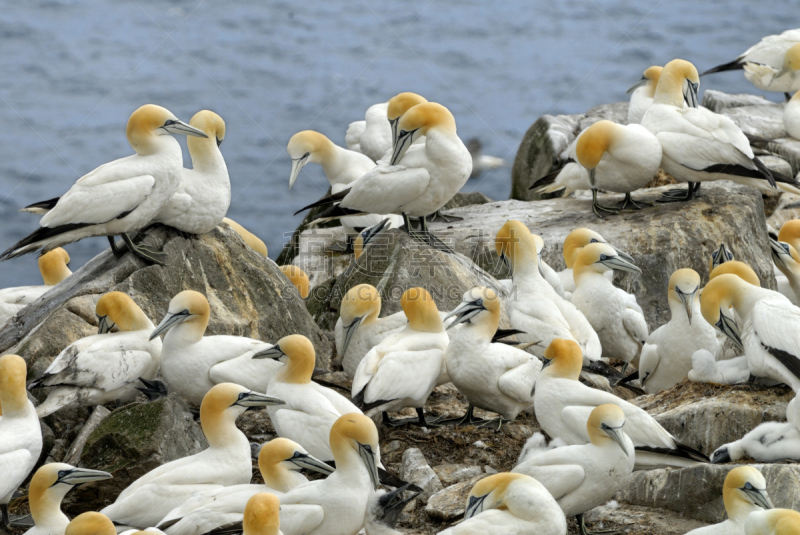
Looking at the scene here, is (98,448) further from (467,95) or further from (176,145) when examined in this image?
(467,95)

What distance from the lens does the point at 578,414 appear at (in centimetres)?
462

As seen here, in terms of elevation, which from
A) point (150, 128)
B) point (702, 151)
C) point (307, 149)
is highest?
point (150, 128)

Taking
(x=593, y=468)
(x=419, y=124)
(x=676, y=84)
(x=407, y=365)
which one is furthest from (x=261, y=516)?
(x=676, y=84)

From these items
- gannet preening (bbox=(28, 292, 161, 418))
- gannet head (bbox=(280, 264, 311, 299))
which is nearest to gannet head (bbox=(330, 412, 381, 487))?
gannet preening (bbox=(28, 292, 161, 418))

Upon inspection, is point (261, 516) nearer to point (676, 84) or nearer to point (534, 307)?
point (534, 307)

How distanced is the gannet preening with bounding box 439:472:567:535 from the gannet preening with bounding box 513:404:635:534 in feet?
1.24

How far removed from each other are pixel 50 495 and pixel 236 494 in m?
0.87

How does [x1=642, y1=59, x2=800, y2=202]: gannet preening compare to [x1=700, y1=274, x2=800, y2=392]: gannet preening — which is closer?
[x1=700, y1=274, x2=800, y2=392]: gannet preening

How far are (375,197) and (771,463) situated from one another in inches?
138

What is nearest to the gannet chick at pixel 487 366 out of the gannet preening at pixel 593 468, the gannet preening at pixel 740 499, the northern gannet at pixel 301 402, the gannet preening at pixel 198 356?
the northern gannet at pixel 301 402

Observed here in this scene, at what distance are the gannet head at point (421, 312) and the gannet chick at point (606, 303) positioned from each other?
1.53 meters

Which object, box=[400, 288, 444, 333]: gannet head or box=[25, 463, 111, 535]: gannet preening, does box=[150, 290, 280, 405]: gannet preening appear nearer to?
box=[400, 288, 444, 333]: gannet head

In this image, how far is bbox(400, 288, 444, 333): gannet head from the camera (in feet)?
18.9

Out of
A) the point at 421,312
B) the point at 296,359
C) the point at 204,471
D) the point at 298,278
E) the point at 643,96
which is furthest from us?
the point at 643,96
